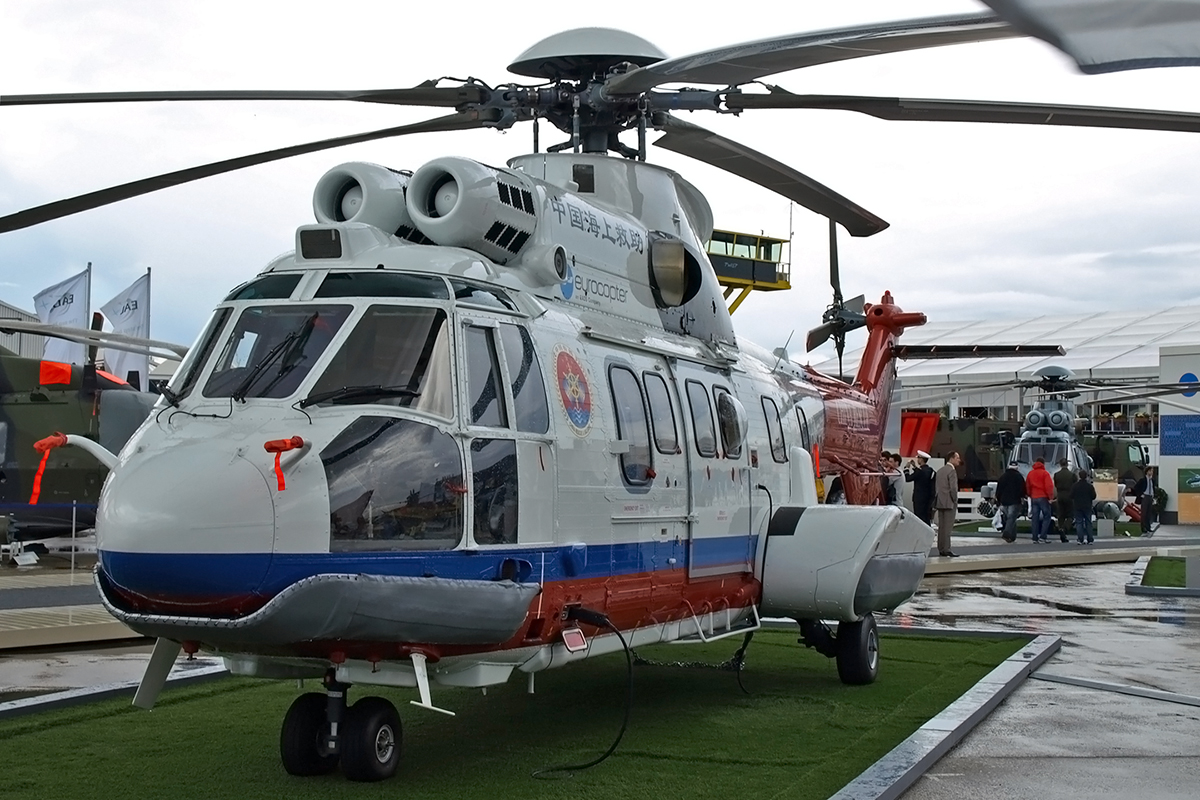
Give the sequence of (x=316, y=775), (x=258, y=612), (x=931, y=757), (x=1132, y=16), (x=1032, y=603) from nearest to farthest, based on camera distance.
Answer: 1. (x=1132, y=16)
2. (x=258, y=612)
3. (x=316, y=775)
4. (x=931, y=757)
5. (x=1032, y=603)

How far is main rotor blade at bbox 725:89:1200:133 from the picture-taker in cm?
595

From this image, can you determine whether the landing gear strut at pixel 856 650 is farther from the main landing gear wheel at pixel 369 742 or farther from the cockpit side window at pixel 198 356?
the cockpit side window at pixel 198 356

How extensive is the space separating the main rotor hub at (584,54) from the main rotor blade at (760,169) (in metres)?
0.62

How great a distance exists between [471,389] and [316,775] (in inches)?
83.5

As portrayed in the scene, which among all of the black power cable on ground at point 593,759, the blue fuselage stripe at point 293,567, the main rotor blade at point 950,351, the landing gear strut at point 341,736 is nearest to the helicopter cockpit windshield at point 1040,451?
the main rotor blade at point 950,351

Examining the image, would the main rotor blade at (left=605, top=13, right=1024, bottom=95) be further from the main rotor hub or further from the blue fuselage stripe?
the blue fuselage stripe

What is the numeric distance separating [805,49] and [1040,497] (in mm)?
24023

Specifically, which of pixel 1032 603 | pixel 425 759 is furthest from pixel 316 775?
pixel 1032 603

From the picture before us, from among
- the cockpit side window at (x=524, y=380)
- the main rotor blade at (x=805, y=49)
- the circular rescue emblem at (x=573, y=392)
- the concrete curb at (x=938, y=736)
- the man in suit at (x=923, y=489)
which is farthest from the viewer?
the man in suit at (x=923, y=489)

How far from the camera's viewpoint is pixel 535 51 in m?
8.42

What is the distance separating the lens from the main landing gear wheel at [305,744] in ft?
21.6

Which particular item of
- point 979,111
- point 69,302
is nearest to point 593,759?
point 979,111

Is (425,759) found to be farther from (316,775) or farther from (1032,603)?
(1032,603)

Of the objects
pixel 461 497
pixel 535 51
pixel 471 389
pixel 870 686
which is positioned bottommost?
pixel 870 686
